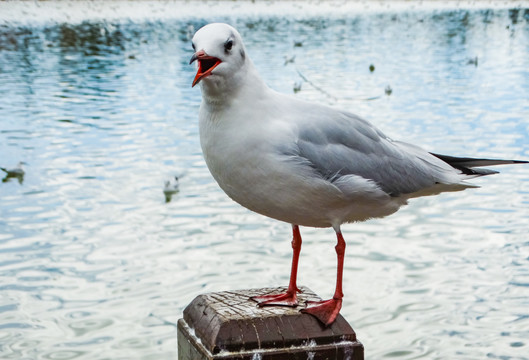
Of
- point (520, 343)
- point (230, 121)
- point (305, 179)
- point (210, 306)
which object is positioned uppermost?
point (230, 121)

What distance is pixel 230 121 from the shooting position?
131 inches

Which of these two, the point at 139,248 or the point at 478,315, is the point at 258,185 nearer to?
the point at 478,315

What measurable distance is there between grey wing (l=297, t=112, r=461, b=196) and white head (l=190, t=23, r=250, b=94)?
0.45 meters

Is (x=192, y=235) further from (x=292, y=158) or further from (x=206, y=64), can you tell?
(x=206, y=64)

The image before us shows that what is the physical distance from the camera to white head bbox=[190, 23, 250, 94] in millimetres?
3213

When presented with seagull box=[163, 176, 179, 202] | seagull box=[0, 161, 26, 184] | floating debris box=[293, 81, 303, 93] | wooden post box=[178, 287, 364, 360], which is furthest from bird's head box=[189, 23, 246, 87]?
floating debris box=[293, 81, 303, 93]

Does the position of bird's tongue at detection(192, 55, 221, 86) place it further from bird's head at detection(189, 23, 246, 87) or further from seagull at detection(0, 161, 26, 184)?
seagull at detection(0, 161, 26, 184)

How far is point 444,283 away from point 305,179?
4.84 metres

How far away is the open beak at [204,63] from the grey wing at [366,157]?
0.54 metres

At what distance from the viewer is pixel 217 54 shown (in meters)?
3.23

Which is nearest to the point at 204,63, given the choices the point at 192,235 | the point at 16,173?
the point at 192,235

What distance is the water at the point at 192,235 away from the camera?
704 centimetres

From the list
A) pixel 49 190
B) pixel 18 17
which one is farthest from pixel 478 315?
pixel 18 17

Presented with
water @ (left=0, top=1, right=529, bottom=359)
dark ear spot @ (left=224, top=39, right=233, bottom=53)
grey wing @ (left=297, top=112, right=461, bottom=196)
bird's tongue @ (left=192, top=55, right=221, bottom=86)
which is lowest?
water @ (left=0, top=1, right=529, bottom=359)
